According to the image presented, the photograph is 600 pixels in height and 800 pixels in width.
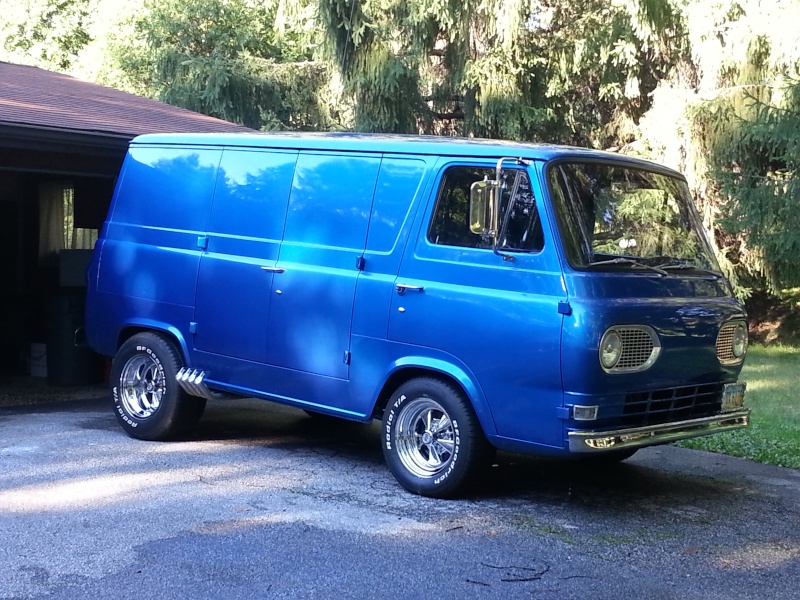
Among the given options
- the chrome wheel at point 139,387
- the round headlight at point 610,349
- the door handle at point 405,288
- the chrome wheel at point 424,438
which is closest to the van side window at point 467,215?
the door handle at point 405,288

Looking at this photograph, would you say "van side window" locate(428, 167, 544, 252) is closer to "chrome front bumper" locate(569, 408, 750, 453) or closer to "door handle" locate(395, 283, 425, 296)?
"door handle" locate(395, 283, 425, 296)

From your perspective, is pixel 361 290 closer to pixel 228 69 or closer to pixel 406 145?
pixel 406 145

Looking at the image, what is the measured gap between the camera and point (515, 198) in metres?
6.24

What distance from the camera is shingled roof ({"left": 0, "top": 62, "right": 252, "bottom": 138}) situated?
9410mm

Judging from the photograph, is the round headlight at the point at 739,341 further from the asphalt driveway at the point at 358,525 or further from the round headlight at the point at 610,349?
the round headlight at the point at 610,349

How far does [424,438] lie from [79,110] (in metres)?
6.14

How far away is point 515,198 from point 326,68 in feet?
47.4

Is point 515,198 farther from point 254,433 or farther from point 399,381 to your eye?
point 254,433

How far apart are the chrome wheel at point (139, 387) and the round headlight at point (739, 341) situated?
460 cm

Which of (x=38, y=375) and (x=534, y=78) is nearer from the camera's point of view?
(x=38, y=375)

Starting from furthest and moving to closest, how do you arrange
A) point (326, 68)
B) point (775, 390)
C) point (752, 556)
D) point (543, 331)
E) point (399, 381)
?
point (326, 68), point (775, 390), point (399, 381), point (543, 331), point (752, 556)

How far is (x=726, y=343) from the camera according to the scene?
264 inches

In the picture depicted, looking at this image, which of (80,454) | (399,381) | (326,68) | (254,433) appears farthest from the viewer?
(326,68)

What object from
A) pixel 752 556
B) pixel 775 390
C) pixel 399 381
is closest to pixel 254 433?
pixel 399 381
